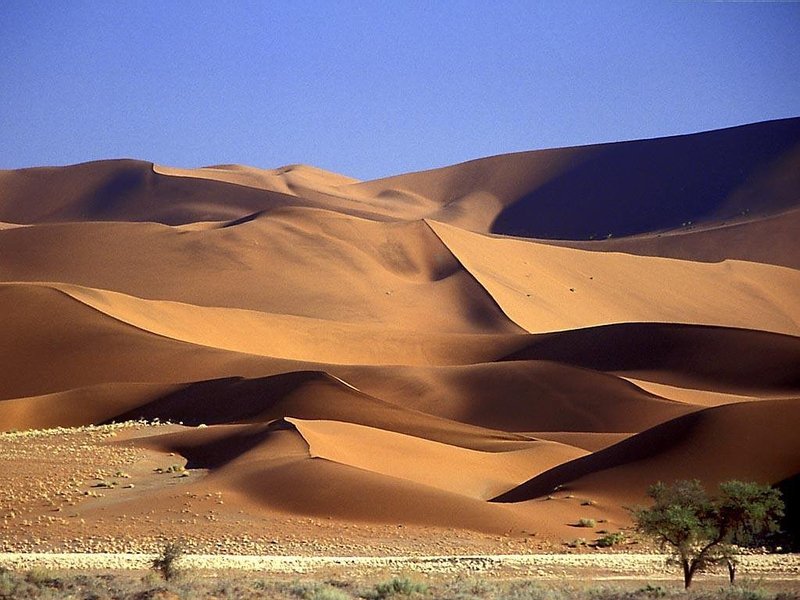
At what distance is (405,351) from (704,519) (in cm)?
2870

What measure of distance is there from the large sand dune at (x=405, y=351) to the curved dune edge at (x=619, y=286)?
198 mm

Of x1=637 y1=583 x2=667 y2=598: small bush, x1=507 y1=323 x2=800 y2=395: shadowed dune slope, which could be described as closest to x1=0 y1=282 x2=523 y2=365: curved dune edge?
x1=507 y1=323 x2=800 y2=395: shadowed dune slope

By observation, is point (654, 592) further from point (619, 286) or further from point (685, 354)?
point (619, 286)

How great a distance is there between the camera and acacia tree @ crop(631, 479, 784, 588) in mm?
16594

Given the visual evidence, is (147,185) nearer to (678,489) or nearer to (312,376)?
(312,376)

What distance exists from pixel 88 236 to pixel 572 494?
157ft

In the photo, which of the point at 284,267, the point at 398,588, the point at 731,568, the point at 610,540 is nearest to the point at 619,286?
the point at 284,267

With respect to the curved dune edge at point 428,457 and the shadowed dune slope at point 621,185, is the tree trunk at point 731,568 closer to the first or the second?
the curved dune edge at point 428,457

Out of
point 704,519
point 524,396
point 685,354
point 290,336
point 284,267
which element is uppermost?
point 284,267

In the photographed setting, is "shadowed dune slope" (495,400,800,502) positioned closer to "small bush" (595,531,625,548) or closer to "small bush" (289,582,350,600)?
"small bush" (595,531,625,548)

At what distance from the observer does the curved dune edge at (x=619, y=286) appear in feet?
199

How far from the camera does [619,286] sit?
2598 inches

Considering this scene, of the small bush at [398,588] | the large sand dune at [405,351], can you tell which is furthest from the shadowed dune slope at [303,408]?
the small bush at [398,588]

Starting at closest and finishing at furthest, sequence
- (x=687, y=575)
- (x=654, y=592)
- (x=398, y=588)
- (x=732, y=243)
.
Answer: (x=398, y=588) < (x=654, y=592) < (x=687, y=575) < (x=732, y=243)
